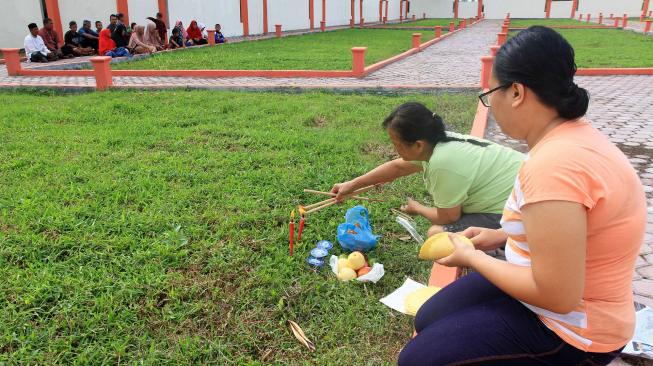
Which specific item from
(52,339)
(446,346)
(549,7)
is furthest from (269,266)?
(549,7)

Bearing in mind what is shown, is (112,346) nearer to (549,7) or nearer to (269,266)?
(269,266)

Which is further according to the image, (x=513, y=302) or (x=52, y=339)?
(x=52, y=339)

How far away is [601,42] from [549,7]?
3161 cm

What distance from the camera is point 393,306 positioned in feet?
8.27

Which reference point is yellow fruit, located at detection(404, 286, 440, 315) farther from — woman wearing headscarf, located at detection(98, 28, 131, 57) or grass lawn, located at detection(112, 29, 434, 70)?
woman wearing headscarf, located at detection(98, 28, 131, 57)

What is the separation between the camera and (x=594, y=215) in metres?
1.27

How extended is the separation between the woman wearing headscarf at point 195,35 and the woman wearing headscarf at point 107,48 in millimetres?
4770

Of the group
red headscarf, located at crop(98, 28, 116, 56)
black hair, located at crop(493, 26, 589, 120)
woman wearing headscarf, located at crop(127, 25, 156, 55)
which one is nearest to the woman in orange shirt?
black hair, located at crop(493, 26, 589, 120)

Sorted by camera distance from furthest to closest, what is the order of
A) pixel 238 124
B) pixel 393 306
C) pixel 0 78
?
pixel 0 78, pixel 238 124, pixel 393 306

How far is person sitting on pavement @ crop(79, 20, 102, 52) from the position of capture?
46.6ft

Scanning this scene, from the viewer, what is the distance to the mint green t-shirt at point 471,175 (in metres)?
2.54

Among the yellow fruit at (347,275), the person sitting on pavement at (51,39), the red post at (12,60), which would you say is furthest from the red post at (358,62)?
the person sitting on pavement at (51,39)

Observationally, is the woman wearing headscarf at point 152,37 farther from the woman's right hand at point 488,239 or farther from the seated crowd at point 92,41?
the woman's right hand at point 488,239

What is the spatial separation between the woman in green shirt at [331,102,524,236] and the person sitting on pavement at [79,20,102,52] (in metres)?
14.0
